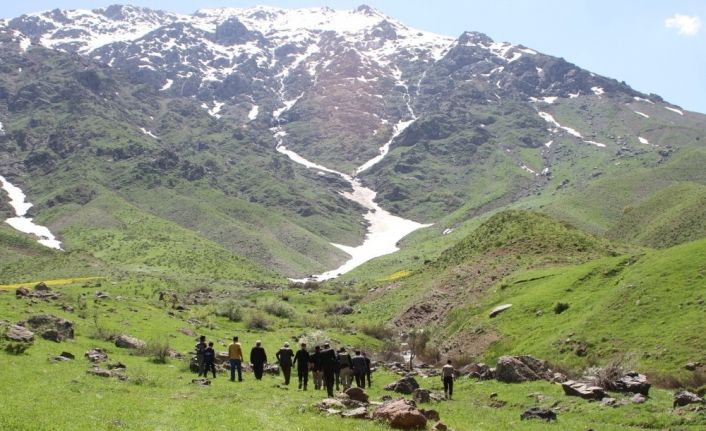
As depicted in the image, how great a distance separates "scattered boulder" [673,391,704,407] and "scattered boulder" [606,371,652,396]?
2.88 meters

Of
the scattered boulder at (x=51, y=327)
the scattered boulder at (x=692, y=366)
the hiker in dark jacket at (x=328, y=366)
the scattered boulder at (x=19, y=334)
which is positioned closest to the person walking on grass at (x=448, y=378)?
the hiker in dark jacket at (x=328, y=366)

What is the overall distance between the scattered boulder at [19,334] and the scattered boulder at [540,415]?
29827 mm

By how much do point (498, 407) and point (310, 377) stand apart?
1636 centimetres

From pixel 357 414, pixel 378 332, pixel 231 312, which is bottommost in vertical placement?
pixel 378 332

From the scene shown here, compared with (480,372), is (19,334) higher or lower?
higher

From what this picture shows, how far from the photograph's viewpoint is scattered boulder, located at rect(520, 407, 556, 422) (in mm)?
27734

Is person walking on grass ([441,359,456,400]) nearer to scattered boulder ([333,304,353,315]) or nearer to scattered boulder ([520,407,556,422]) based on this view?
scattered boulder ([520,407,556,422])

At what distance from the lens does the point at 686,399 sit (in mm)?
27562

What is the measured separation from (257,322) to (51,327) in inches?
1430

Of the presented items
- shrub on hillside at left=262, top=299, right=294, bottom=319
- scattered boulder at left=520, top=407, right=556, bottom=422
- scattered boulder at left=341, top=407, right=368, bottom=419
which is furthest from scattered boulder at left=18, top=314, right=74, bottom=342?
shrub on hillside at left=262, top=299, right=294, bottom=319

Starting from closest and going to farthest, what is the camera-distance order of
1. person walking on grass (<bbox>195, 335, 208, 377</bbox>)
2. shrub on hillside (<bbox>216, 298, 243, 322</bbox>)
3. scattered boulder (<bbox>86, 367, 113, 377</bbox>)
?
scattered boulder (<bbox>86, 367, 113, 377</bbox>) → person walking on grass (<bbox>195, 335, 208, 377</bbox>) → shrub on hillside (<bbox>216, 298, 243, 322</bbox>)

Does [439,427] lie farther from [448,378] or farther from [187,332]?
[187,332]

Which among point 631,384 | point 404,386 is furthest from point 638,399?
point 404,386

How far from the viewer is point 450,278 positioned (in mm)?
82688
